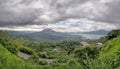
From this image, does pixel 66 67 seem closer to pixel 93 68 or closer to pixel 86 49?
pixel 93 68

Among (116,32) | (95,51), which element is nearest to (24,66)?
(116,32)

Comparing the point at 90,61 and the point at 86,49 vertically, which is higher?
the point at 90,61

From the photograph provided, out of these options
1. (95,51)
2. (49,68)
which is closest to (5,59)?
(49,68)

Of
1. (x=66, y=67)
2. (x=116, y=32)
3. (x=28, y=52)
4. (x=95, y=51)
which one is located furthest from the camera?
(x=28, y=52)

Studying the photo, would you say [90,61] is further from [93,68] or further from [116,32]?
[116,32]

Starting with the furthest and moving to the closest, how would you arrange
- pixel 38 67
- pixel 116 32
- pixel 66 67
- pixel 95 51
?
pixel 95 51 < pixel 116 32 < pixel 38 67 < pixel 66 67

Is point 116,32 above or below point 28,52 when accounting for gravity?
above

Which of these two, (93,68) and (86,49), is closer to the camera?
(93,68)

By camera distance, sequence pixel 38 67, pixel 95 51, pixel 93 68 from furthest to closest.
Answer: pixel 95 51 < pixel 38 67 < pixel 93 68

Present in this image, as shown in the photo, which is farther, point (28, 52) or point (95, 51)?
point (28, 52)
